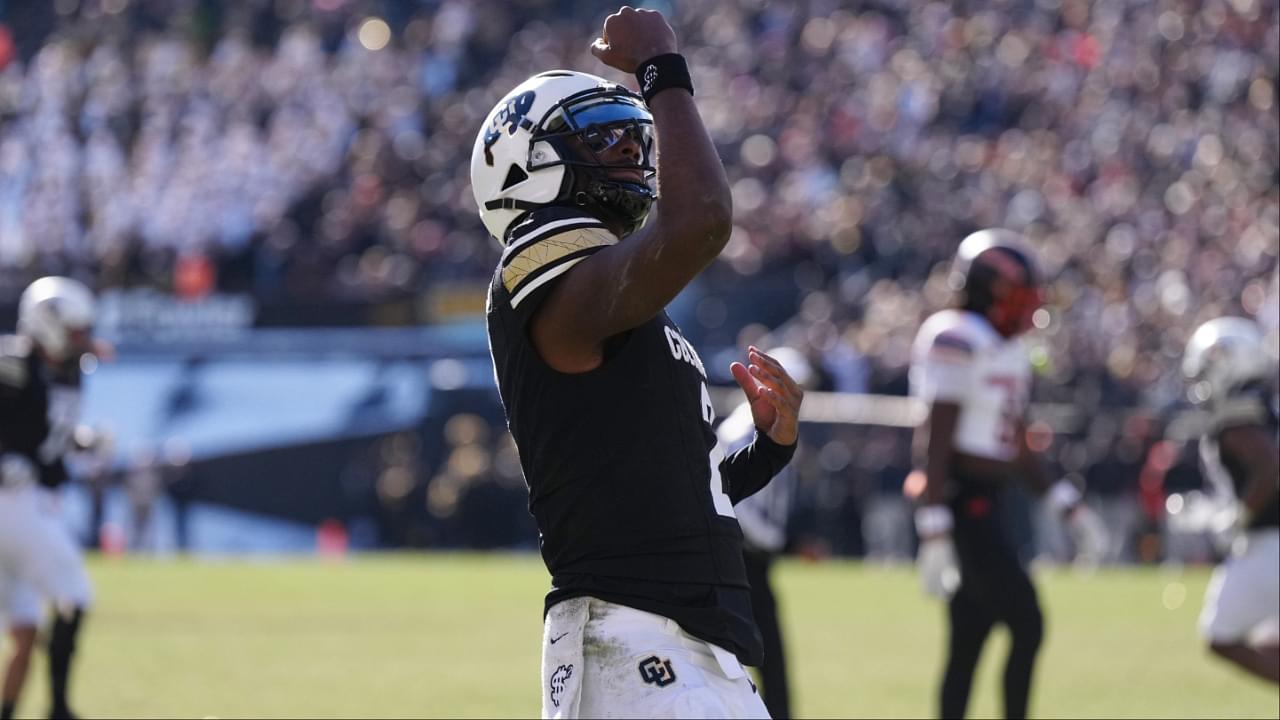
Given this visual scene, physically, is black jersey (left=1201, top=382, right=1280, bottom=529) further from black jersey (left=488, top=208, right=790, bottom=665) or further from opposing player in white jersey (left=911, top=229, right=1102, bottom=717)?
black jersey (left=488, top=208, right=790, bottom=665)

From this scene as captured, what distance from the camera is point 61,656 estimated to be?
9.31 meters

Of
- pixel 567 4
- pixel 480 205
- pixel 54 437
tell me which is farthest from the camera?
pixel 567 4

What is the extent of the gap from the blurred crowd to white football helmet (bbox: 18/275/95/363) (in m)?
13.1

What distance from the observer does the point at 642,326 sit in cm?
408

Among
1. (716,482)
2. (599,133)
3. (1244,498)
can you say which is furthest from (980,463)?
(599,133)

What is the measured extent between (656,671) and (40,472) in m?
6.31

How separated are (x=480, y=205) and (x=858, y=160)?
74.0 ft

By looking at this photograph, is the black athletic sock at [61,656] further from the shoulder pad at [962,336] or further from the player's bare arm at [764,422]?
the player's bare arm at [764,422]

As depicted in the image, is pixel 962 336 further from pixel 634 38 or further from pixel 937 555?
pixel 634 38

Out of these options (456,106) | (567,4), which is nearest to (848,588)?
(456,106)

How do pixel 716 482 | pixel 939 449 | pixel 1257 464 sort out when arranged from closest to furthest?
pixel 716 482, pixel 1257 464, pixel 939 449

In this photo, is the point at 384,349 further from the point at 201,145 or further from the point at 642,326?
the point at 642,326

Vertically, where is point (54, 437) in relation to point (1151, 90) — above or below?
below

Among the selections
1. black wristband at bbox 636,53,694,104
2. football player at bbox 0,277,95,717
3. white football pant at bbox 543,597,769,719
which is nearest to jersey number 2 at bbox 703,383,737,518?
white football pant at bbox 543,597,769,719
